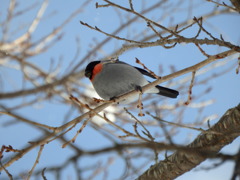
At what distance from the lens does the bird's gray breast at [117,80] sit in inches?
130

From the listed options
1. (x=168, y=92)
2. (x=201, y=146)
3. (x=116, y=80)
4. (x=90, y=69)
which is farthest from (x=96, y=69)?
(x=201, y=146)

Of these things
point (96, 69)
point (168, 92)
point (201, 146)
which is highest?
point (96, 69)

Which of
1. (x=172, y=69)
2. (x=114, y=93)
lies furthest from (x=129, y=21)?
(x=114, y=93)

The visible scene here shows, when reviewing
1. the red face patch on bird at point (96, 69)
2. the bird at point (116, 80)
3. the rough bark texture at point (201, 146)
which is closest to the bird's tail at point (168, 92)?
the bird at point (116, 80)

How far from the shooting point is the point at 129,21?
4.34m

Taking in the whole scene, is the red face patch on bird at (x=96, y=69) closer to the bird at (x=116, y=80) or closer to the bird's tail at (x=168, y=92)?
the bird at (x=116, y=80)

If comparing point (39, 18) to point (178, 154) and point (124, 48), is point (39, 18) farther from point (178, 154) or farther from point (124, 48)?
point (178, 154)

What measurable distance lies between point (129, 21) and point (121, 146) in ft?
12.0

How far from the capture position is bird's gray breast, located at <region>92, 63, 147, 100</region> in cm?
330

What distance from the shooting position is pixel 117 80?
3305mm

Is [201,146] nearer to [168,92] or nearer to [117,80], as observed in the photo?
[117,80]

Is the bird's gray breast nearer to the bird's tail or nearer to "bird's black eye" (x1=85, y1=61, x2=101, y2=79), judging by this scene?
"bird's black eye" (x1=85, y1=61, x2=101, y2=79)

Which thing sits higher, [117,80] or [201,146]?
[117,80]

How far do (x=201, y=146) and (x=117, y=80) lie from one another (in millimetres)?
1292
